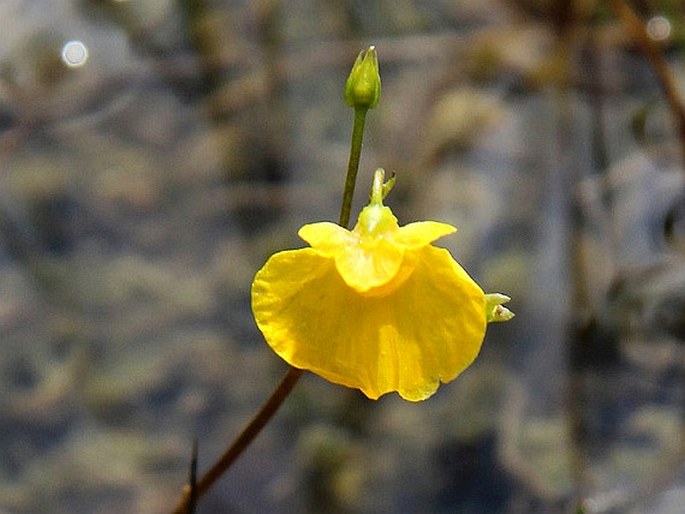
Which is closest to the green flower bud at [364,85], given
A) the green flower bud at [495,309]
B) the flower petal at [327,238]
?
the flower petal at [327,238]

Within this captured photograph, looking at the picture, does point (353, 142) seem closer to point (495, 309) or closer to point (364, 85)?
point (364, 85)

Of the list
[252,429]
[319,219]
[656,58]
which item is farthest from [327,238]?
[656,58]

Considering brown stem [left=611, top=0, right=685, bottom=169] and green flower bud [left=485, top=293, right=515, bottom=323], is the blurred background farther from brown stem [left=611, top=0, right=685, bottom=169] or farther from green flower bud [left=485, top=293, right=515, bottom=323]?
green flower bud [left=485, top=293, right=515, bottom=323]

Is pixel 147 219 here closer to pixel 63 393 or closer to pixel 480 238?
pixel 63 393

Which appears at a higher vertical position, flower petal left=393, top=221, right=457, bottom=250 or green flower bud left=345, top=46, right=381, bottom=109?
green flower bud left=345, top=46, right=381, bottom=109

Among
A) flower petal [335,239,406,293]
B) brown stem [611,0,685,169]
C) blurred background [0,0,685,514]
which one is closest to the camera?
flower petal [335,239,406,293]

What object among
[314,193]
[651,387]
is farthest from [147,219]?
[651,387]

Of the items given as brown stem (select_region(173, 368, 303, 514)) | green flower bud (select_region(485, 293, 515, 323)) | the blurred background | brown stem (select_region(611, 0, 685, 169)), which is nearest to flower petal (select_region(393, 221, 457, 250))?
green flower bud (select_region(485, 293, 515, 323))
